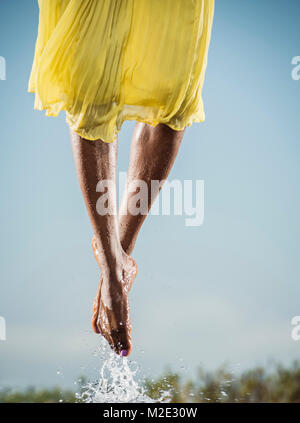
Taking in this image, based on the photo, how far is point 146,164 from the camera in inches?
24.6

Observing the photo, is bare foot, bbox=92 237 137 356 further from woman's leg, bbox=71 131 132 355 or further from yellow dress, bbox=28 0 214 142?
yellow dress, bbox=28 0 214 142

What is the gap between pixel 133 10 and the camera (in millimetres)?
532

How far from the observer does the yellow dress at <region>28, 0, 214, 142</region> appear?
50cm

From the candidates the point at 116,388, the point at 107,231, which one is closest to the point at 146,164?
the point at 107,231

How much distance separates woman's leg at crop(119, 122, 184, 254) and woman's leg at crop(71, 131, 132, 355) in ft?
0.15

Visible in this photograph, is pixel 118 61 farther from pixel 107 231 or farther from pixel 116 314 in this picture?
pixel 116 314

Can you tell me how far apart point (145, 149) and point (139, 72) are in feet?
0.38

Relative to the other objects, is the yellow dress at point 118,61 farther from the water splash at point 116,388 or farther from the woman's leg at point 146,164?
the water splash at point 116,388

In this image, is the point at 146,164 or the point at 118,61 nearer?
the point at 118,61

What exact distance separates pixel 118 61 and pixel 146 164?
15cm

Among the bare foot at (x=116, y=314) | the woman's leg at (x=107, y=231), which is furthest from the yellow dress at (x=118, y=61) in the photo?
the bare foot at (x=116, y=314)

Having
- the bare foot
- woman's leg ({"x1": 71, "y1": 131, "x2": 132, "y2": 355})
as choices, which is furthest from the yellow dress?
the bare foot

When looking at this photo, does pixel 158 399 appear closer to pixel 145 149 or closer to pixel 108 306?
pixel 108 306
